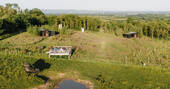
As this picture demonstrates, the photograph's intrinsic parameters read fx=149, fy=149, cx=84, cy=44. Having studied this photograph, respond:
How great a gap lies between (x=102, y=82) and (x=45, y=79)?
12.7 feet

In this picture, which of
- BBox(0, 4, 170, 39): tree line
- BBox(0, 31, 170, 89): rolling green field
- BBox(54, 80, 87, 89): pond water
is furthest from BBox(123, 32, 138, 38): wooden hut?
BBox(54, 80, 87, 89): pond water

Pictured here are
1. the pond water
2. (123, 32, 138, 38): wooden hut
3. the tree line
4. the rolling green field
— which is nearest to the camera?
the pond water

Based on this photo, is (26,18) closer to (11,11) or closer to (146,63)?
(11,11)

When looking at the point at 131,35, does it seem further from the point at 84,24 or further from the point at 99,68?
the point at 99,68

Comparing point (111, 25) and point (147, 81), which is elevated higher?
point (111, 25)

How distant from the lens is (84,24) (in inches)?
1217

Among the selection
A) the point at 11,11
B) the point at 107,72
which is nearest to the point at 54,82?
the point at 107,72

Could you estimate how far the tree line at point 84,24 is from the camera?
82.6 ft

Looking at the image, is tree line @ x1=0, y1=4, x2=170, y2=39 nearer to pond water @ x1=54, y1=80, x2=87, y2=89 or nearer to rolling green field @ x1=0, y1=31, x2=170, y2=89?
rolling green field @ x1=0, y1=31, x2=170, y2=89

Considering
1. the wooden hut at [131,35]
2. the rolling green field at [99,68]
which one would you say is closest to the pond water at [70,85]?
the rolling green field at [99,68]

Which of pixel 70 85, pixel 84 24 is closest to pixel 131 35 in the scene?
pixel 84 24

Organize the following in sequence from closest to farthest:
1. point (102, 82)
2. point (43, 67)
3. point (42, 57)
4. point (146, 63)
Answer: point (102, 82)
point (43, 67)
point (146, 63)
point (42, 57)

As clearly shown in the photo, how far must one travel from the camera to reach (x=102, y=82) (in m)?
9.62

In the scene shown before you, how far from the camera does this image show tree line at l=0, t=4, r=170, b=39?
25.2 metres
